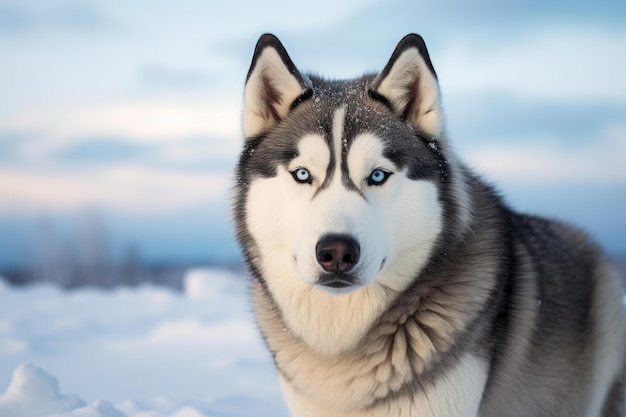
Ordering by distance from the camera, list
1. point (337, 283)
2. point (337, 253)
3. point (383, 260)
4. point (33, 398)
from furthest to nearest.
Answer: point (33, 398)
point (383, 260)
point (337, 283)
point (337, 253)

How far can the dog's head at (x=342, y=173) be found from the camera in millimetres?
2961

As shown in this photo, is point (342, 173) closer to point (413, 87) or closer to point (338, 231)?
point (338, 231)

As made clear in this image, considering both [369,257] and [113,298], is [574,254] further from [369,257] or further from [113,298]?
[113,298]

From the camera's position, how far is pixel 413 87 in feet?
11.3

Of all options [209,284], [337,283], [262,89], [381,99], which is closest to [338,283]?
[337,283]

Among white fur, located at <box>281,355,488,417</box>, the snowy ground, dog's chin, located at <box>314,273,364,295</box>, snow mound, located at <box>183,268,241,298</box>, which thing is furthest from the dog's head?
snow mound, located at <box>183,268,241,298</box>

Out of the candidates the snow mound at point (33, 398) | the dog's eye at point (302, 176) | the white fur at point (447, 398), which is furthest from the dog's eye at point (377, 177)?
the snow mound at point (33, 398)

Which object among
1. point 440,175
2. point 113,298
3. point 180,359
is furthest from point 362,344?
point 113,298

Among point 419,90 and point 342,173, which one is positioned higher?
point 419,90

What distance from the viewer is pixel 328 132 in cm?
322

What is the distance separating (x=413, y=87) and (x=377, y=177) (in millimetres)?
587

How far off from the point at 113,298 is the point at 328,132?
9250 millimetres

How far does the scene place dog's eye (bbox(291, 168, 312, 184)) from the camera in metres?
3.20

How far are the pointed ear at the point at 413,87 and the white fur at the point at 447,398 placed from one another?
1169 millimetres
